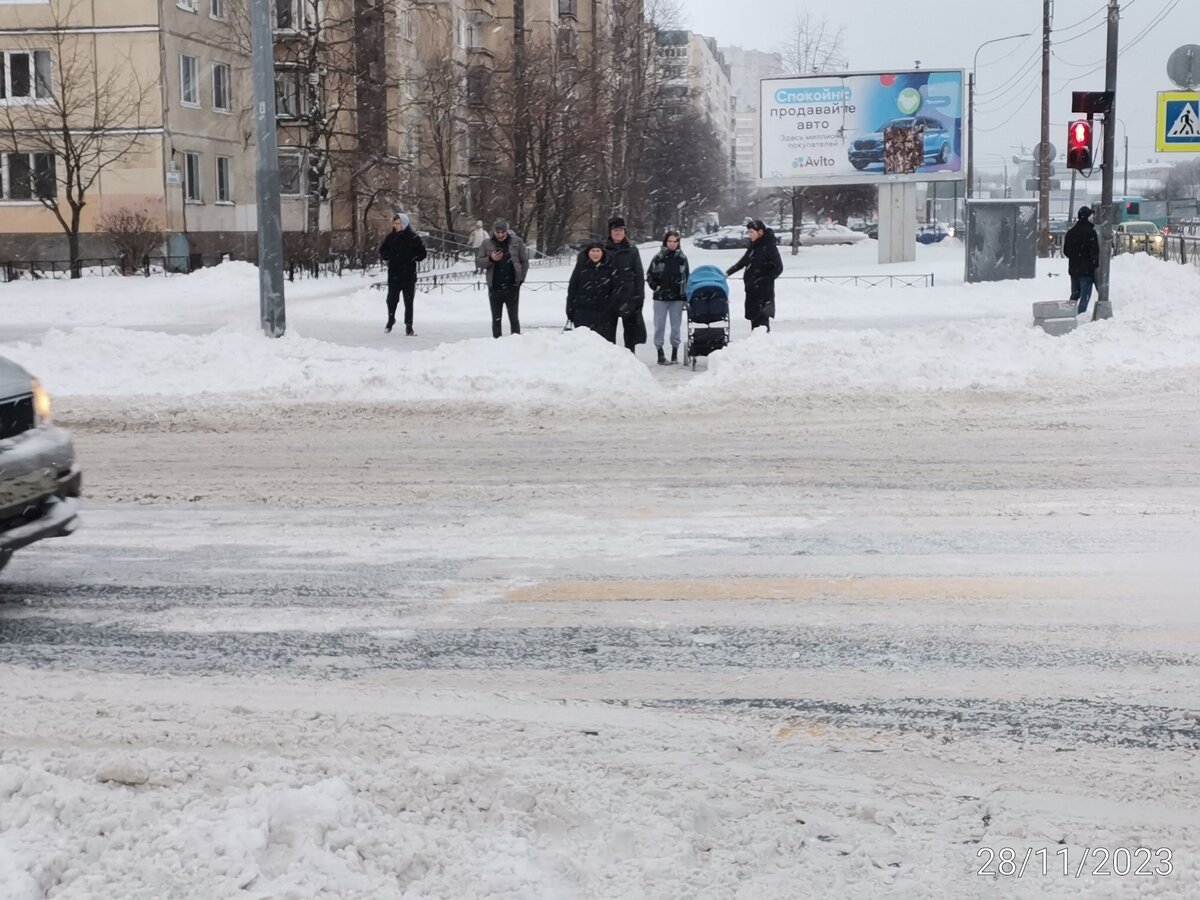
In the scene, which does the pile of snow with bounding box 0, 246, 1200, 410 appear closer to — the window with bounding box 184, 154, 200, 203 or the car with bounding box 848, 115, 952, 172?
the car with bounding box 848, 115, 952, 172

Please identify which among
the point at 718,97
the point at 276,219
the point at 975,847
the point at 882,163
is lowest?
the point at 975,847

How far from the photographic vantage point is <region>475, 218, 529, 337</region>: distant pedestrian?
59.4ft

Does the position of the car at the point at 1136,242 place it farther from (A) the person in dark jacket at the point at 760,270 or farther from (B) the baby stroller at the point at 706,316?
(B) the baby stroller at the point at 706,316

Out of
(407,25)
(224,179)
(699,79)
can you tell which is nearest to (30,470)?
(224,179)

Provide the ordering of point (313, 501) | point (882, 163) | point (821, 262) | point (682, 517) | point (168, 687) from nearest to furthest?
1. point (168, 687)
2. point (682, 517)
3. point (313, 501)
4. point (882, 163)
5. point (821, 262)

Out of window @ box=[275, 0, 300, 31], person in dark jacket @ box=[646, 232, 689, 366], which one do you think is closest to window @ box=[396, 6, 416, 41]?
window @ box=[275, 0, 300, 31]

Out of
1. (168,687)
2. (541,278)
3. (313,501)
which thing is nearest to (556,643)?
(168,687)

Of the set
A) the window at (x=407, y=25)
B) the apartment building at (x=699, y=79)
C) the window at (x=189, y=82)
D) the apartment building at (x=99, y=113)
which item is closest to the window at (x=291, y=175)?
the window at (x=189, y=82)

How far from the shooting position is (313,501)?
8.94 metres

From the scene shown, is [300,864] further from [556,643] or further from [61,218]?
[61,218]

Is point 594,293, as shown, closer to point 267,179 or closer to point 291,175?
point 267,179

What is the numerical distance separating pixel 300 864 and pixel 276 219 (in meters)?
15.7

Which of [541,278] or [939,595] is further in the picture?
[541,278]
